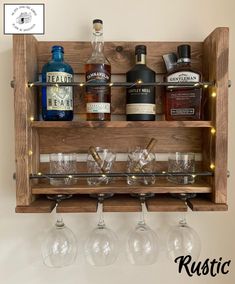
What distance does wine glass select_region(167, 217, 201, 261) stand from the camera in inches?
37.5

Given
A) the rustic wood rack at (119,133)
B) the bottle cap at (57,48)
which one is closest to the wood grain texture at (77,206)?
the rustic wood rack at (119,133)

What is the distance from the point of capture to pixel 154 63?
1.00 m

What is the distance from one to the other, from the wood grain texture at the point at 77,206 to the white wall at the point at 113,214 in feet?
0.48

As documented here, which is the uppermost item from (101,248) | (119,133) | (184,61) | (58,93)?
(184,61)

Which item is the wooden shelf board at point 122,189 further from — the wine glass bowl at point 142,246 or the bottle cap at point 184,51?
the bottle cap at point 184,51

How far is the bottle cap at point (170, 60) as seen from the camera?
97cm

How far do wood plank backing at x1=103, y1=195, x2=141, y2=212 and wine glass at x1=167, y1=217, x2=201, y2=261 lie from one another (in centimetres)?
18

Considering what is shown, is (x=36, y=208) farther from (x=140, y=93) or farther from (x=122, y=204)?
(x=140, y=93)

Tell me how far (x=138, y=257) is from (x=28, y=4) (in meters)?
0.91

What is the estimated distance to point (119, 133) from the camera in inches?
39.9

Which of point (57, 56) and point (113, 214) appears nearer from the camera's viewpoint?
point (57, 56)

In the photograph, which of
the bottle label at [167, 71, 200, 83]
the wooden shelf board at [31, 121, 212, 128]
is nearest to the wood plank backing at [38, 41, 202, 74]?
Result: the bottle label at [167, 71, 200, 83]

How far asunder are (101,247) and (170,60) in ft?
2.06

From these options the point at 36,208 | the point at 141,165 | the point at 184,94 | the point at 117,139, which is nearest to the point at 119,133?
the point at 117,139
